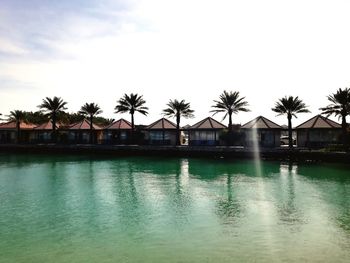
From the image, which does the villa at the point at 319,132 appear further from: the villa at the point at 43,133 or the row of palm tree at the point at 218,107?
the villa at the point at 43,133

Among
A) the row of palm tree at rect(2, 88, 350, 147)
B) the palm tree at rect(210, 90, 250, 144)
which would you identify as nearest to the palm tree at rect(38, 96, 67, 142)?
the row of palm tree at rect(2, 88, 350, 147)

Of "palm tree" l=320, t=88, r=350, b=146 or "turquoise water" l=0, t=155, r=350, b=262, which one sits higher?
"palm tree" l=320, t=88, r=350, b=146

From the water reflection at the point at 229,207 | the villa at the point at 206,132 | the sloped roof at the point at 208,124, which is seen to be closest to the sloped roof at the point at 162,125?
the villa at the point at 206,132

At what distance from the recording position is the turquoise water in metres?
14.8

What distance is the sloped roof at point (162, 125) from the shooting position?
2645 inches

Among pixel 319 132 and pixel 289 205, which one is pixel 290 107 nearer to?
pixel 319 132

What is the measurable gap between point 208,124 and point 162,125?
8930 millimetres

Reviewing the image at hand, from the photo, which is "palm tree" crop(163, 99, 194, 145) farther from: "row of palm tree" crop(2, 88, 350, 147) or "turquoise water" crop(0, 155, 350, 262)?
"turquoise water" crop(0, 155, 350, 262)

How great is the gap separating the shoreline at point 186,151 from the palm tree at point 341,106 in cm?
504

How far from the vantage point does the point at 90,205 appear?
23.8 meters

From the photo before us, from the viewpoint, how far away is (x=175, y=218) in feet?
66.9

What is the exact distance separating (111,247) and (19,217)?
8040mm

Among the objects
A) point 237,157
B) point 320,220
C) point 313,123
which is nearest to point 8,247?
point 320,220

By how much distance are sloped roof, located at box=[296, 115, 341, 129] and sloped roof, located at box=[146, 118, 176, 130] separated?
22.8m
